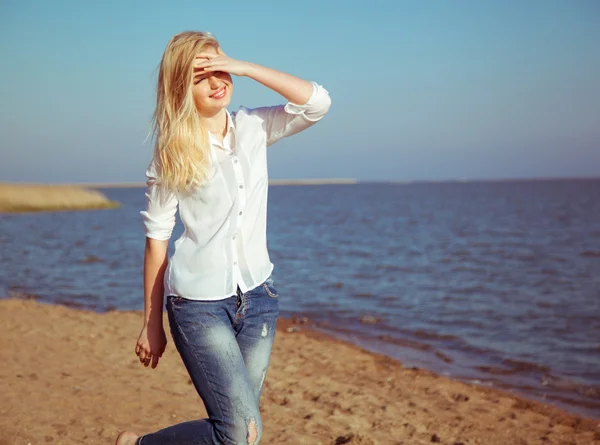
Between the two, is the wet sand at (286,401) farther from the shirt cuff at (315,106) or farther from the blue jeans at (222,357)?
the shirt cuff at (315,106)

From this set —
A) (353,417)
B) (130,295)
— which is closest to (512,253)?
(130,295)

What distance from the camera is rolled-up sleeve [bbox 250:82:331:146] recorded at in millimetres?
2957

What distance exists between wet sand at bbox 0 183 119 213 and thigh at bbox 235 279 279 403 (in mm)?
49544

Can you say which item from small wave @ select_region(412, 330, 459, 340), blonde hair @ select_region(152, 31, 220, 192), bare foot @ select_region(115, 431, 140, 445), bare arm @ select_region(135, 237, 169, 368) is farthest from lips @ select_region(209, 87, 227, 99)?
small wave @ select_region(412, 330, 459, 340)

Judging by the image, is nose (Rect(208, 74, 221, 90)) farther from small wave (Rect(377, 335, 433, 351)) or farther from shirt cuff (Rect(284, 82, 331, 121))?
small wave (Rect(377, 335, 433, 351))

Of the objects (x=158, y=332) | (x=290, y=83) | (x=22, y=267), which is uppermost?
(x=290, y=83)

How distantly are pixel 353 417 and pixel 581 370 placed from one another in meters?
4.38

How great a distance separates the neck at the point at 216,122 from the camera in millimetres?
2846

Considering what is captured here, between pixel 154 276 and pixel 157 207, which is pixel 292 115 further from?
pixel 154 276

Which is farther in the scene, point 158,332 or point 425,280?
point 425,280

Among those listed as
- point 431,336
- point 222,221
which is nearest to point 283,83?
point 222,221

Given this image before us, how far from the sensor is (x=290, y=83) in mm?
2885

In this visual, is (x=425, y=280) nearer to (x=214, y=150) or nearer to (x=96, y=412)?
(x=96, y=412)

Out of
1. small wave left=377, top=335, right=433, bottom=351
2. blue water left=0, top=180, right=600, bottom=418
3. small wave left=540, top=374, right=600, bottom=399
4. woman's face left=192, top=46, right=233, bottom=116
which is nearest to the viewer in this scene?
woman's face left=192, top=46, right=233, bottom=116
